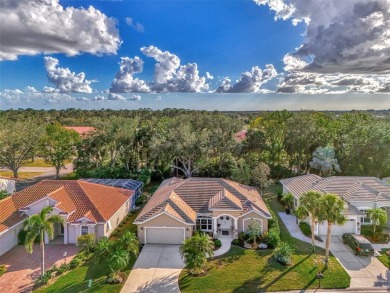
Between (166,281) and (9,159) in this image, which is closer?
(166,281)

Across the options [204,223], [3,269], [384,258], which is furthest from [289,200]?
[3,269]

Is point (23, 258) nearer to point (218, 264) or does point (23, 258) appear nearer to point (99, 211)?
point (99, 211)

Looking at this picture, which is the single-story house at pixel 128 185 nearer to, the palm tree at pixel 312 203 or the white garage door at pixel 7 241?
the white garage door at pixel 7 241

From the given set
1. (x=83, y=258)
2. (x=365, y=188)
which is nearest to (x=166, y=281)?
(x=83, y=258)

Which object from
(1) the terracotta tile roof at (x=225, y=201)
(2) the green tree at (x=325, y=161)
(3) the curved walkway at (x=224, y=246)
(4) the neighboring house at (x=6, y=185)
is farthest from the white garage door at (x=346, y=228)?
(4) the neighboring house at (x=6, y=185)

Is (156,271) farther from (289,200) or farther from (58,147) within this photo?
(58,147)

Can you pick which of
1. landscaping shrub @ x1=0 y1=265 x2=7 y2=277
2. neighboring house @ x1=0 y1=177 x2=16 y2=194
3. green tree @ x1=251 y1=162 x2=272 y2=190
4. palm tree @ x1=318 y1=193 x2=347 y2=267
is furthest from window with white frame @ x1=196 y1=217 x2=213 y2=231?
neighboring house @ x1=0 y1=177 x2=16 y2=194
